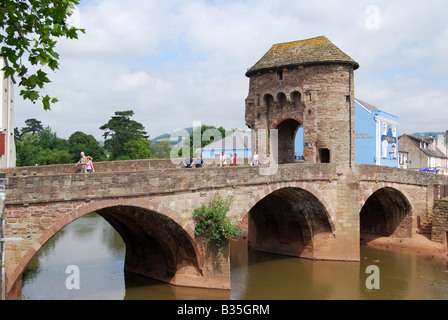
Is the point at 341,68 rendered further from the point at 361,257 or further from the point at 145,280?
the point at 145,280

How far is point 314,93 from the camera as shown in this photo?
2089 cm

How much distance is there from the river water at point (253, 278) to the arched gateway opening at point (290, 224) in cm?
65

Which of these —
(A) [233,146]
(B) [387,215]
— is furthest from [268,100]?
(A) [233,146]

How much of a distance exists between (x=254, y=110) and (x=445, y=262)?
11.7 metres

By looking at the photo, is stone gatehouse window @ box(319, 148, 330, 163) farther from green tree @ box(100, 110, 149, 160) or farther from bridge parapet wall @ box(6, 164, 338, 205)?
green tree @ box(100, 110, 149, 160)

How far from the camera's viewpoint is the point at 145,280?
57.0ft

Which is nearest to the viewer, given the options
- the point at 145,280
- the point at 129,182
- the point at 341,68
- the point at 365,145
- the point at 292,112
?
the point at 129,182

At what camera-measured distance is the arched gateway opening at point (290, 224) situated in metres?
20.8

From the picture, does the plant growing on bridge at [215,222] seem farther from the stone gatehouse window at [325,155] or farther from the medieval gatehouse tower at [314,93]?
the stone gatehouse window at [325,155]

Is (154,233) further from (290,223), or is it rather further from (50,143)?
(50,143)

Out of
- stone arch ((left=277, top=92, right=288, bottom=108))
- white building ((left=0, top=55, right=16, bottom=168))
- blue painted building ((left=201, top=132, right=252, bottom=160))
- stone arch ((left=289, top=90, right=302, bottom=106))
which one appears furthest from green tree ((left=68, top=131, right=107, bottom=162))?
stone arch ((left=289, top=90, right=302, bottom=106))

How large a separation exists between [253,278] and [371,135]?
23.2 m
